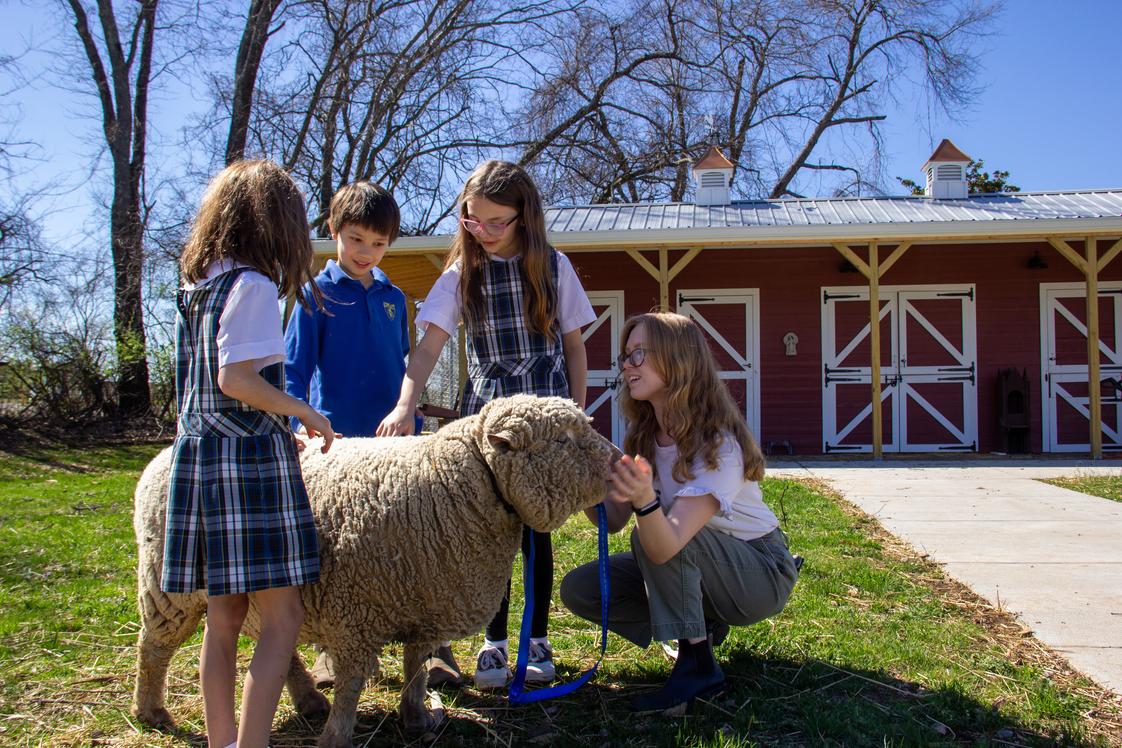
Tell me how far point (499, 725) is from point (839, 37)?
24.4 meters

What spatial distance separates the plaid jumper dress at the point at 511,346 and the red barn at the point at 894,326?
846cm

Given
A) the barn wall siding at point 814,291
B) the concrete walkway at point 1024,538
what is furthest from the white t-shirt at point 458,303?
the barn wall siding at point 814,291

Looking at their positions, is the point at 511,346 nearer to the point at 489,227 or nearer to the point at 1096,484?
the point at 489,227

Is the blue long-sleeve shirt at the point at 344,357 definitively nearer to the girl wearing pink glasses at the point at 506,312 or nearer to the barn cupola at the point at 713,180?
the girl wearing pink glasses at the point at 506,312

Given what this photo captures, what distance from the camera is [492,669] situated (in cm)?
279

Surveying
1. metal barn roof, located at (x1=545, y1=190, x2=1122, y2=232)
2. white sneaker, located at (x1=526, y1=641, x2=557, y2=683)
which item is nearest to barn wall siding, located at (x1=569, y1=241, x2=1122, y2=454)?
metal barn roof, located at (x1=545, y1=190, x2=1122, y2=232)

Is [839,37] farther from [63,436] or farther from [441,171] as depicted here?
[63,436]

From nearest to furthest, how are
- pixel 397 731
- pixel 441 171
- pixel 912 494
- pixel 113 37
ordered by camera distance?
pixel 397 731 < pixel 912 494 < pixel 113 37 < pixel 441 171

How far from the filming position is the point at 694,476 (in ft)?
8.39

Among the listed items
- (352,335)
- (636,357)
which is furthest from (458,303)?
(636,357)

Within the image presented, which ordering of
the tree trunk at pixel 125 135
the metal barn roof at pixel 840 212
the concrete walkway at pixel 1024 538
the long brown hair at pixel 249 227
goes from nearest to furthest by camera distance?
the long brown hair at pixel 249 227, the concrete walkway at pixel 1024 538, the metal barn roof at pixel 840 212, the tree trunk at pixel 125 135

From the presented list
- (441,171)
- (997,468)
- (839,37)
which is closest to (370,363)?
(997,468)

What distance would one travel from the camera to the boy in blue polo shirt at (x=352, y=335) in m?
2.71

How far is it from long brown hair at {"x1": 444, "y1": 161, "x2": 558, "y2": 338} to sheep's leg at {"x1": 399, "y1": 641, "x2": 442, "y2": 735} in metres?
1.15
